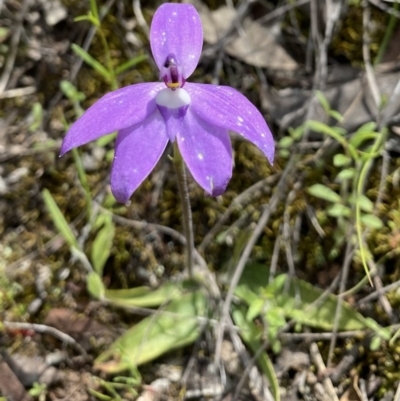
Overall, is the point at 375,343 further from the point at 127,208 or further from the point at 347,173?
the point at 127,208

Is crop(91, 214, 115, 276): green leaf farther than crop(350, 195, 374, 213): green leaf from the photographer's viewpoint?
Yes

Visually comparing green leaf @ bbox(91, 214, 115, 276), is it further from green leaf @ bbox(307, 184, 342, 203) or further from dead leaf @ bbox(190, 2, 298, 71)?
dead leaf @ bbox(190, 2, 298, 71)

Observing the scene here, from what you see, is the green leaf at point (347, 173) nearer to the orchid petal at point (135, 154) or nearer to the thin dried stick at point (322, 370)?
the thin dried stick at point (322, 370)

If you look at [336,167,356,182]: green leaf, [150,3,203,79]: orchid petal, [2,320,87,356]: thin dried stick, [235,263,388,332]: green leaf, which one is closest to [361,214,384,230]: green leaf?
[336,167,356,182]: green leaf

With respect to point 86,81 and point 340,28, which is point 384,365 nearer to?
point 340,28

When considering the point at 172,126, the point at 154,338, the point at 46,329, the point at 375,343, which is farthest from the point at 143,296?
the point at 172,126

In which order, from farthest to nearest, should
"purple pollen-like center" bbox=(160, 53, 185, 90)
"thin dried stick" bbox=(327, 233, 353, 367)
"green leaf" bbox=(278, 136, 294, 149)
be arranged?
"green leaf" bbox=(278, 136, 294, 149) < "thin dried stick" bbox=(327, 233, 353, 367) < "purple pollen-like center" bbox=(160, 53, 185, 90)
